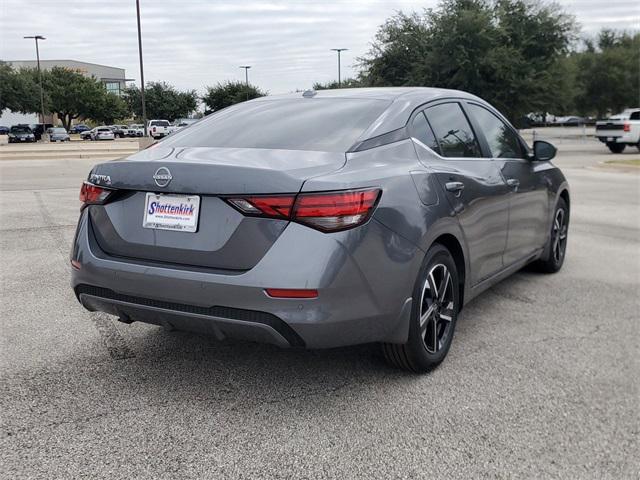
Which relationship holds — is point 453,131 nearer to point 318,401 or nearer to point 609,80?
point 318,401

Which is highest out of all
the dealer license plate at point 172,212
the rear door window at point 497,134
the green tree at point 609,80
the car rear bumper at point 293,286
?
the green tree at point 609,80

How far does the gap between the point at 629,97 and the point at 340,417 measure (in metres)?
52.2

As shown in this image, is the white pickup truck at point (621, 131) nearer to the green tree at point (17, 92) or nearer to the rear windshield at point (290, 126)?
the rear windshield at point (290, 126)

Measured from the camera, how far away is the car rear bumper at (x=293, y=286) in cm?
284

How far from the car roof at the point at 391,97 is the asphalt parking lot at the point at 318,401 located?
4.50 ft

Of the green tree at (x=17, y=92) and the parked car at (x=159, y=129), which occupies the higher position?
the green tree at (x=17, y=92)

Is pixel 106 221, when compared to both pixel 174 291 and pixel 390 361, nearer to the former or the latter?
pixel 174 291

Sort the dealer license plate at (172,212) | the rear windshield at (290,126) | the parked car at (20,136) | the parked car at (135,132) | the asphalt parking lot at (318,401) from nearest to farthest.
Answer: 1. the asphalt parking lot at (318,401)
2. the dealer license plate at (172,212)
3. the rear windshield at (290,126)
4. the parked car at (20,136)
5. the parked car at (135,132)

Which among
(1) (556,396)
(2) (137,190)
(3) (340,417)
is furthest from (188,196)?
(1) (556,396)

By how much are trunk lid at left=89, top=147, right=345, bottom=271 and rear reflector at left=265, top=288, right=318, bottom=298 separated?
162 millimetres

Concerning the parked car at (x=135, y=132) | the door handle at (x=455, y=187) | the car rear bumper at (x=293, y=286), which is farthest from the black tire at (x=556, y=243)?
the parked car at (x=135, y=132)

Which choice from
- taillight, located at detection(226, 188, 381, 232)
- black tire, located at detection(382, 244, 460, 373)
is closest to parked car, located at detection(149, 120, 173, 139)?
black tire, located at detection(382, 244, 460, 373)

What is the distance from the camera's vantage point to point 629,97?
1898 inches

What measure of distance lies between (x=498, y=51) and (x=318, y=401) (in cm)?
2881
